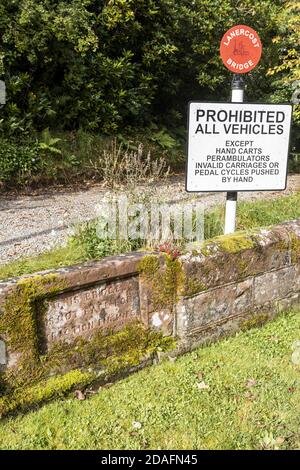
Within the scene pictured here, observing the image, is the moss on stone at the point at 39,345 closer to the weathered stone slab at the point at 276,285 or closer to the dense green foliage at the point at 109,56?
the weathered stone slab at the point at 276,285

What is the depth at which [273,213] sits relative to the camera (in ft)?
19.4

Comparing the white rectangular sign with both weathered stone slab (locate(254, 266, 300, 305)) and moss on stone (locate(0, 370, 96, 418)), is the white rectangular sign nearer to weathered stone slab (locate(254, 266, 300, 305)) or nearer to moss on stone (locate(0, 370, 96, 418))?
weathered stone slab (locate(254, 266, 300, 305))

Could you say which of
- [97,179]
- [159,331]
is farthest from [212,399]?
[97,179]

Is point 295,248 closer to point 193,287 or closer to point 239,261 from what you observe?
point 239,261

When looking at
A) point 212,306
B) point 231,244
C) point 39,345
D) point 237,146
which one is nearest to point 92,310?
point 39,345

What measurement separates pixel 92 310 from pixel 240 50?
8.29ft

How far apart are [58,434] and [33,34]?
765cm

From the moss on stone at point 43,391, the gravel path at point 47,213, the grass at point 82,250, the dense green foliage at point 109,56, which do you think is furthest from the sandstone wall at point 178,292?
the dense green foliage at point 109,56

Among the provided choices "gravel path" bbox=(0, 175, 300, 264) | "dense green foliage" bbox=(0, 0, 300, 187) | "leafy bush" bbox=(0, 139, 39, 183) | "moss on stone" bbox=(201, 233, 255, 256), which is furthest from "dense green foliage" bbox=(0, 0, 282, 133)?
"moss on stone" bbox=(201, 233, 255, 256)

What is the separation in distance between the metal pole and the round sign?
10 cm

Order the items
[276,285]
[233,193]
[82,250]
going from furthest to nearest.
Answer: [82,250]
[233,193]
[276,285]

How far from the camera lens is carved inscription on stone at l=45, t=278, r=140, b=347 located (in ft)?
8.67

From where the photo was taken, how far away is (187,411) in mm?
2621

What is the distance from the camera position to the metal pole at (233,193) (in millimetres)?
3688
